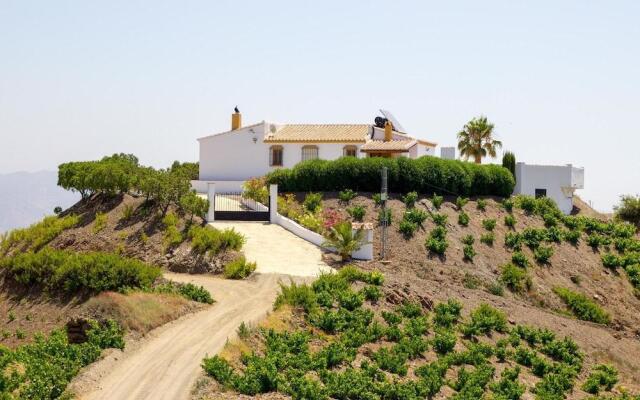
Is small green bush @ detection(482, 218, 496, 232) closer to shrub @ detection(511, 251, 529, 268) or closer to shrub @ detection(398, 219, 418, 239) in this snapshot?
shrub @ detection(511, 251, 529, 268)

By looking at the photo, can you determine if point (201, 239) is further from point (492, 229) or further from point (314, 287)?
point (492, 229)

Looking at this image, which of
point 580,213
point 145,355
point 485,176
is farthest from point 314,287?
point 580,213

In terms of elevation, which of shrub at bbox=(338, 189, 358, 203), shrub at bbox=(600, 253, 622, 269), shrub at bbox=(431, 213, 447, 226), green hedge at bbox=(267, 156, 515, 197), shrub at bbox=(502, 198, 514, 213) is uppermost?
green hedge at bbox=(267, 156, 515, 197)

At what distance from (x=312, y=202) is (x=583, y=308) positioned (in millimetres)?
13585

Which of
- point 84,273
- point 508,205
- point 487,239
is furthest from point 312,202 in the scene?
point 84,273

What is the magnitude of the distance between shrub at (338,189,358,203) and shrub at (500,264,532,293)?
28.2 feet

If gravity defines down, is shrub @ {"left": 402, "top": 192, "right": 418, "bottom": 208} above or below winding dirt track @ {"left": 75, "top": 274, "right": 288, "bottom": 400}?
above

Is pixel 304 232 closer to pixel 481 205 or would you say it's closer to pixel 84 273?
pixel 481 205

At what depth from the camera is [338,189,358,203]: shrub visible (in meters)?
40.1

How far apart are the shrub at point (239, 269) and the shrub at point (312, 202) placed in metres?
9.07

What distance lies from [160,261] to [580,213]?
105 ft

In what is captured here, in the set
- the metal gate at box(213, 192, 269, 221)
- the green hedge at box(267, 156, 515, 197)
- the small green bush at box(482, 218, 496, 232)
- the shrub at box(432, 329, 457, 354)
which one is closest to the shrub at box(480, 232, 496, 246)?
the small green bush at box(482, 218, 496, 232)

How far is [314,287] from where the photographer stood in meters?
26.9

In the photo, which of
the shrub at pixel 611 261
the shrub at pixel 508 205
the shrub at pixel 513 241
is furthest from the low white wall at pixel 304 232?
the shrub at pixel 611 261
